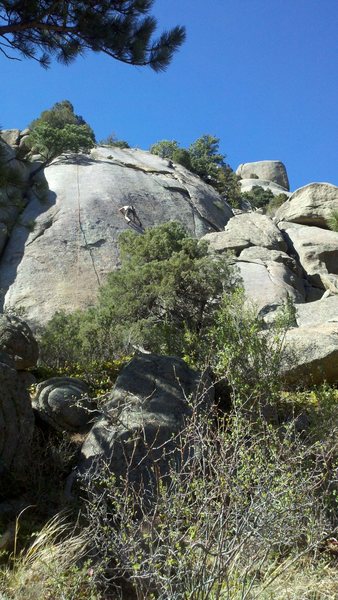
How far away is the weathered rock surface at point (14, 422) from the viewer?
21.3ft

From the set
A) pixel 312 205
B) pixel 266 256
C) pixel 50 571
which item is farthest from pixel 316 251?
pixel 50 571

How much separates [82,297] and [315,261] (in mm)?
8101

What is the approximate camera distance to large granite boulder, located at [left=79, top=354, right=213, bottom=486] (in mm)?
6465

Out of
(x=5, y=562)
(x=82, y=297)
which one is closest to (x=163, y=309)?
(x=82, y=297)

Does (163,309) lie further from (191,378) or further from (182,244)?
(191,378)

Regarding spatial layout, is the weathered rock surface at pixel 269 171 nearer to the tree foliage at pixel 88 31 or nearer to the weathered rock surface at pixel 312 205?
the weathered rock surface at pixel 312 205

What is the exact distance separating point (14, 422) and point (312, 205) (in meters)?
20.4

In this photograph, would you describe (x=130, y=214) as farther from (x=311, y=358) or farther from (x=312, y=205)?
(x=311, y=358)

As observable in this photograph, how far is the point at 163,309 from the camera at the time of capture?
11766mm

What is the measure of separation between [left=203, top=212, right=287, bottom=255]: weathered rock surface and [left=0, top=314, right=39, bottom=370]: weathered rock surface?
11235 mm

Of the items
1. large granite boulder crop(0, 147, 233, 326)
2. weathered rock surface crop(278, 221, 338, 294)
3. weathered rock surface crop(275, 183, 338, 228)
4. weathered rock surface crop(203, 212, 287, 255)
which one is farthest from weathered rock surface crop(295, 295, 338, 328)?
weathered rock surface crop(275, 183, 338, 228)

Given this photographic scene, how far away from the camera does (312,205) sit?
25328 mm

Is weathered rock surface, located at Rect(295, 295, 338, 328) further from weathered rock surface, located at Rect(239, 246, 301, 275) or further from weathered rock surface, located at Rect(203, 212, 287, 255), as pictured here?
weathered rock surface, located at Rect(203, 212, 287, 255)

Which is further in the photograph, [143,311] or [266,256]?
[266,256]
